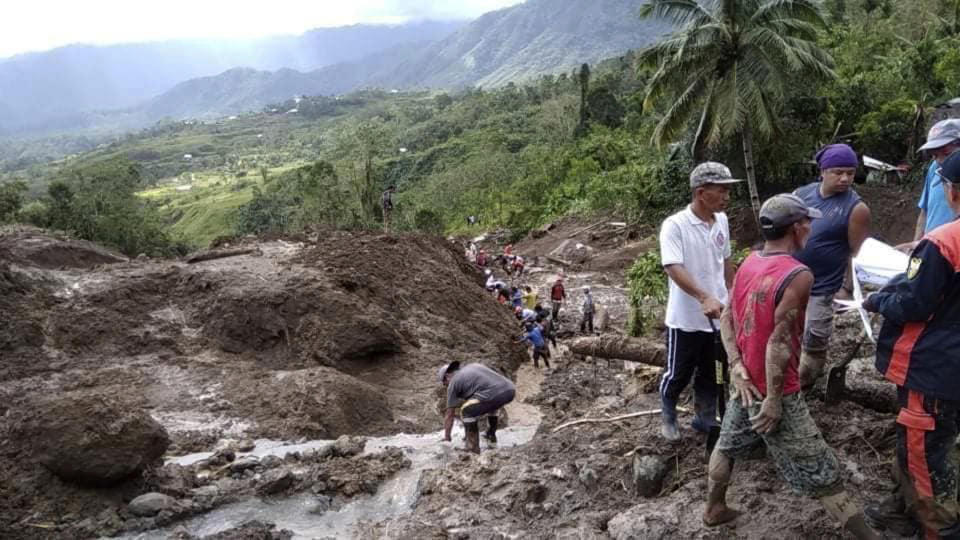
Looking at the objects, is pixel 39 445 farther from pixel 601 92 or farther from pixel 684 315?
pixel 601 92

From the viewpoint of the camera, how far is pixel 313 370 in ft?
34.2

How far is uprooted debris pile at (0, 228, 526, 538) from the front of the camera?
6.54 meters

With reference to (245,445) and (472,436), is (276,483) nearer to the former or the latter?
(472,436)

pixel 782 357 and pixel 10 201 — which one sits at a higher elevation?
pixel 782 357

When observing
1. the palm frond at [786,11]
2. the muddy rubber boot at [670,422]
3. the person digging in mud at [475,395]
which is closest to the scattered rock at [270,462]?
the person digging in mud at [475,395]

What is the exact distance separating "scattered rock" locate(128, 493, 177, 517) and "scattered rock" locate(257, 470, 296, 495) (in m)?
0.82

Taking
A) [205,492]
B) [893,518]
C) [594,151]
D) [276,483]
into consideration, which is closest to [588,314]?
[276,483]

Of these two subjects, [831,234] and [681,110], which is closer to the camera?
[831,234]

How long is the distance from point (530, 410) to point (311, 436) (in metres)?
3.64

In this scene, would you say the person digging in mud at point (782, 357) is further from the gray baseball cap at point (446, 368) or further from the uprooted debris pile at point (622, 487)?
the gray baseball cap at point (446, 368)

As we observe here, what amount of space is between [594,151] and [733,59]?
22527 millimetres

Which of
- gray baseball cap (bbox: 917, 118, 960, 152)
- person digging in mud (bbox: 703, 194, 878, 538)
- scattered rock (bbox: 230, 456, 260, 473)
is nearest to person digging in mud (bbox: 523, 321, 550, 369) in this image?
scattered rock (bbox: 230, 456, 260, 473)

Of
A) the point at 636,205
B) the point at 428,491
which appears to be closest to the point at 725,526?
the point at 428,491

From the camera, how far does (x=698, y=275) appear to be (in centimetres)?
413
